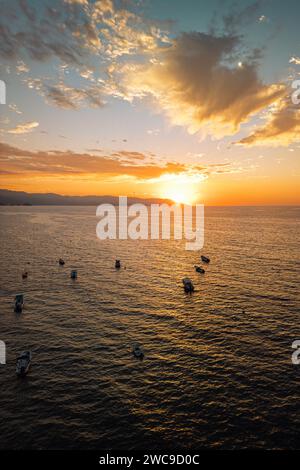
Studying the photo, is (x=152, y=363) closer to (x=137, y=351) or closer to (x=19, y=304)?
(x=137, y=351)

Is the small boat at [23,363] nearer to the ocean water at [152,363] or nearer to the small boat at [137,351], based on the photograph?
the ocean water at [152,363]

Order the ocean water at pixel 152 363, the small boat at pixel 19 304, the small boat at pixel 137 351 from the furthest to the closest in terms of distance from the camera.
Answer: the small boat at pixel 19 304, the small boat at pixel 137 351, the ocean water at pixel 152 363

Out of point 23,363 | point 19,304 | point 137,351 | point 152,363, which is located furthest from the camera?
point 19,304

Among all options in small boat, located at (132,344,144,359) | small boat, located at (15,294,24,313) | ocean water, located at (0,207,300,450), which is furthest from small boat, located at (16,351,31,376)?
small boat, located at (15,294,24,313)

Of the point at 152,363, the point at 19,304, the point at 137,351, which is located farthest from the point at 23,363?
the point at 19,304

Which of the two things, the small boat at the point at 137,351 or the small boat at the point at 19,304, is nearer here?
the small boat at the point at 137,351

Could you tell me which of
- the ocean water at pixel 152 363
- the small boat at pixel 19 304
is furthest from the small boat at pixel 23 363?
the small boat at pixel 19 304

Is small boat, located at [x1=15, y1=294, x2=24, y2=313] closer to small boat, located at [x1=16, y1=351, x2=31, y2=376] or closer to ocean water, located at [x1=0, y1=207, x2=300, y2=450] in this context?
ocean water, located at [x1=0, y1=207, x2=300, y2=450]
